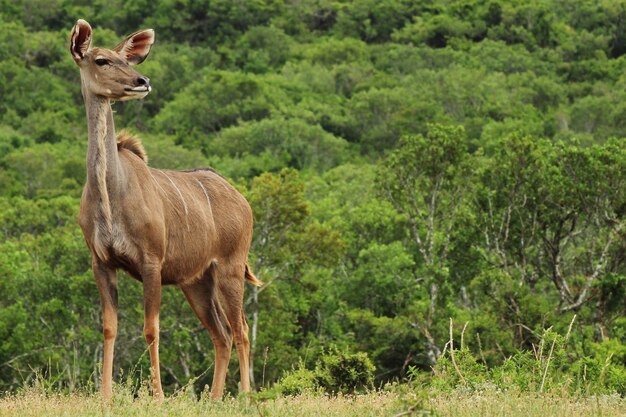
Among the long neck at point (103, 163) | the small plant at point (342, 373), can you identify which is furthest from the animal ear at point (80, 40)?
the small plant at point (342, 373)

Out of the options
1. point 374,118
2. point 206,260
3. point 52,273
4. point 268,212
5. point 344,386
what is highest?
point 206,260

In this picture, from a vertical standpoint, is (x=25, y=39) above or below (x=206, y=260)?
below

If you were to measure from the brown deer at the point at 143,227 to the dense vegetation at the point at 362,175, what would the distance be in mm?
912

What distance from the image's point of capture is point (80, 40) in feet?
35.5

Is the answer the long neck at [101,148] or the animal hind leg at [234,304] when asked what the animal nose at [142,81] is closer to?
the long neck at [101,148]

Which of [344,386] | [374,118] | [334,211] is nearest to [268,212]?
[334,211]

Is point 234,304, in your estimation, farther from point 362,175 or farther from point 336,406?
point 362,175

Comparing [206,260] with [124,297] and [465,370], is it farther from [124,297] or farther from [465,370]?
[124,297]

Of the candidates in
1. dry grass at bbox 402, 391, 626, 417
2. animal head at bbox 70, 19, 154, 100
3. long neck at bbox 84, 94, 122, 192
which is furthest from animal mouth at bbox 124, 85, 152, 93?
dry grass at bbox 402, 391, 626, 417

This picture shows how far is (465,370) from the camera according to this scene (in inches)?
465

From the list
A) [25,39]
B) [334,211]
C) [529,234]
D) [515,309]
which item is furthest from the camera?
[25,39]

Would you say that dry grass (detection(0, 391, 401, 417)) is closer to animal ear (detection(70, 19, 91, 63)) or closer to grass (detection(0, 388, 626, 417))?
grass (detection(0, 388, 626, 417))

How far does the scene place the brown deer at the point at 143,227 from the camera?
10727 millimetres

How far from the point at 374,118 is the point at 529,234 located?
5664 cm
